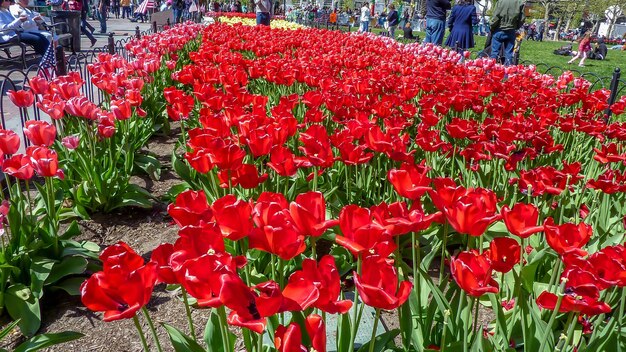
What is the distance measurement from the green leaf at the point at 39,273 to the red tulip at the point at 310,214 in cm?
165

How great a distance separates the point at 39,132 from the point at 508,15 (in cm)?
908

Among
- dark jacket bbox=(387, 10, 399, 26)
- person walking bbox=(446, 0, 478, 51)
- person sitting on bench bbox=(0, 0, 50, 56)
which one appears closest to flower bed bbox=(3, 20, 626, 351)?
person sitting on bench bbox=(0, 0, 50, 56)

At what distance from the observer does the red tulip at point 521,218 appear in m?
1.54

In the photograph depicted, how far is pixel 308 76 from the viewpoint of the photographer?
15.1ft

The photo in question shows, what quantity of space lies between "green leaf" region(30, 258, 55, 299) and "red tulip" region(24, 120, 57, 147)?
22.4 inches

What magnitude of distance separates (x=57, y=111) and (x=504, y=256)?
2.69 meters

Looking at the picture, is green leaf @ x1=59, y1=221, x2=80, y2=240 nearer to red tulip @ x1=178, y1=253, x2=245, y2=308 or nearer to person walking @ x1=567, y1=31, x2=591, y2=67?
red tulip @ x1=178, y1=253, x2=245, y2=308

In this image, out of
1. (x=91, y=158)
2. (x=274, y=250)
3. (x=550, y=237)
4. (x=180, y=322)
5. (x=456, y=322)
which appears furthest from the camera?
(x=91, y=158)

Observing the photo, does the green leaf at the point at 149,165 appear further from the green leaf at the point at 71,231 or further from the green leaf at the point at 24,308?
the green leaf at the point at 24,308

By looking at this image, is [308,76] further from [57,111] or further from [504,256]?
[504,256]

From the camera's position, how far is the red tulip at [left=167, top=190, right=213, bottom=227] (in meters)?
1.48

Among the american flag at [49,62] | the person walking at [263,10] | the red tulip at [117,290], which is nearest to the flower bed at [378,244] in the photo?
the red tulip at [117,290]

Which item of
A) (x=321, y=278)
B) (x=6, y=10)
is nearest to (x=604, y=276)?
(x=321, y=278)

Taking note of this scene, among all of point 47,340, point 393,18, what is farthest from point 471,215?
point 393,18
